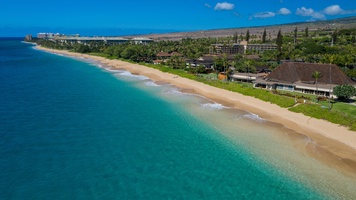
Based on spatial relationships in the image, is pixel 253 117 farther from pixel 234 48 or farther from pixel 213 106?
pixel 234 48

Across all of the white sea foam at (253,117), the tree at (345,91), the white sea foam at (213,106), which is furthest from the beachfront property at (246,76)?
the white sea foam at (253,117)

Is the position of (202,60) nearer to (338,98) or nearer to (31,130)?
(338,98)

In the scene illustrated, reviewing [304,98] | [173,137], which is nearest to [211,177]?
[173,137]

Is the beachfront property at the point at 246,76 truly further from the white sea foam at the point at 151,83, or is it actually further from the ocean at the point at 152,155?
the ocean at the point at 152,155

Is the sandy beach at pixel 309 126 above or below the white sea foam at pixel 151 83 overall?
below

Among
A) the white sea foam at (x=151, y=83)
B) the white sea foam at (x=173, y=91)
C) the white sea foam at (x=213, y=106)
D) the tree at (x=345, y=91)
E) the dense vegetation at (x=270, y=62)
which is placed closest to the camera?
the dense vegetation at (x=270, y=62)

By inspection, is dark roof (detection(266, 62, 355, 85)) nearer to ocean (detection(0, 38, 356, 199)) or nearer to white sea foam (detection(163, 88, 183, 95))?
ocean (detection(0, 38, 356, 199))

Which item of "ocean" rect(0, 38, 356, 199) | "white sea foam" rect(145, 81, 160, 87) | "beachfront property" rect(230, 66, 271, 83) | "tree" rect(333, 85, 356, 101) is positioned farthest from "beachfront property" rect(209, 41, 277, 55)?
"ocean" rect(0, 38, 356, 199)

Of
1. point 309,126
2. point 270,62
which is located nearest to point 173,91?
point 309,126
